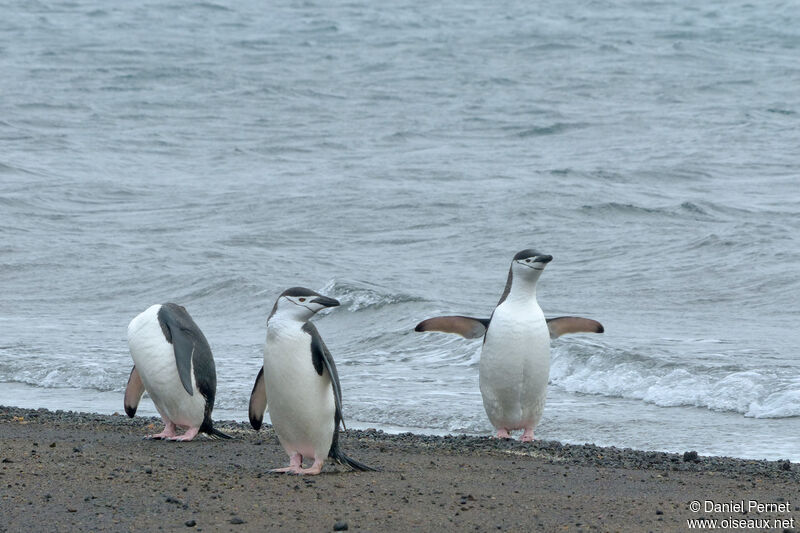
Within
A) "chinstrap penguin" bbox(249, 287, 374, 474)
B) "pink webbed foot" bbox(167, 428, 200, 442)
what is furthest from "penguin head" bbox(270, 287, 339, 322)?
"pink webbed foot" bbox(167, 428, 200, 442)

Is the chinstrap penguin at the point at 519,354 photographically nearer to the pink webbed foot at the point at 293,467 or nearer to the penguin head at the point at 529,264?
the penguin head at the point at 529,264

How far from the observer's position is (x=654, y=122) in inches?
1032

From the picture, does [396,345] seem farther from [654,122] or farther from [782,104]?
[782,104]

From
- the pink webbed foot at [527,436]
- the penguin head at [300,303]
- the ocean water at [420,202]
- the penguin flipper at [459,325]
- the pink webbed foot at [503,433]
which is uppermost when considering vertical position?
the penguin head at [300,303]

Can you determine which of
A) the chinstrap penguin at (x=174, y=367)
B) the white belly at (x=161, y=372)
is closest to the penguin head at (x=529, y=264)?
the chinstrap penguin at (x=174, y=367)

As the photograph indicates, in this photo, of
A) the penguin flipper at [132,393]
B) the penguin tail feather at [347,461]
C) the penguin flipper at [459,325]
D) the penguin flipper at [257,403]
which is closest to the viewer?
the penguin tail feather at [347,461]

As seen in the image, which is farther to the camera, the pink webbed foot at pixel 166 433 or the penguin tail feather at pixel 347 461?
the pink webbed foot at pixel 166 433

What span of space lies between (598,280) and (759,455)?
687 centimetres

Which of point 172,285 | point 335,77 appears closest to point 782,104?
point 335,77

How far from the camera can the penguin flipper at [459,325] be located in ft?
23.2

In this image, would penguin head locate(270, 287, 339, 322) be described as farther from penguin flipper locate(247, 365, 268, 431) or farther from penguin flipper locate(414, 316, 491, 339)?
penguin flipper locate(414, 316, 491, 339)

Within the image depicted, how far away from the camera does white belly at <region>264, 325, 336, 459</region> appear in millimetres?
5211

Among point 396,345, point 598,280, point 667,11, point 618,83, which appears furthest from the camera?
point 667,11

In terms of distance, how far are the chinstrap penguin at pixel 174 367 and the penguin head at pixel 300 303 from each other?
1052mm
